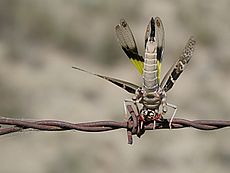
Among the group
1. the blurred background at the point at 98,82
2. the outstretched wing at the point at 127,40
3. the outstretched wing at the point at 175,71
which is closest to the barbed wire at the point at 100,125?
the outstretched wing at the point at 175,71

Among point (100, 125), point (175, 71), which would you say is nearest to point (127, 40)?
point (175, 71)

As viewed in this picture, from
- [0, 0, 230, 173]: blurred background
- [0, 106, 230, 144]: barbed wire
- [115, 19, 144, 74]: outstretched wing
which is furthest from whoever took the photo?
[0, 0, 230, 173]: blurred background

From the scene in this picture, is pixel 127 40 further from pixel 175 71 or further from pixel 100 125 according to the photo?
pixel 100 125

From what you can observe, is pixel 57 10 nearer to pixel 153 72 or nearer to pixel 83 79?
pixel 83 79

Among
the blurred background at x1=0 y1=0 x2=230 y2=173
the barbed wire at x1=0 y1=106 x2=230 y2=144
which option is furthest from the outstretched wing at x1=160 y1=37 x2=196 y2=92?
the blurred background at x1=0 y1=0 x2=230 y2=173

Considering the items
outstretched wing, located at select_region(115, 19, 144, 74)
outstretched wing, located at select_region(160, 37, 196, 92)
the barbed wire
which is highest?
outstretched wing, located at select_region(115, 19, 144, 74)

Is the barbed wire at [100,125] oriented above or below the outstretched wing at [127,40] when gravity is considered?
below

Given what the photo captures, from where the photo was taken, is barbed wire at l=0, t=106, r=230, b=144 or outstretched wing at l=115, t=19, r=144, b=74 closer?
barbed wire at l=0, t=106, r=230, b=144

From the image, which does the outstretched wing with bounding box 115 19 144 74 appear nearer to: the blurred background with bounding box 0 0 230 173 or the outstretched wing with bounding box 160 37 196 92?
the outstretched wing with bounding box 160 37 196 92

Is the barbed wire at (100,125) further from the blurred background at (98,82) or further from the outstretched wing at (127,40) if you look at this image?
the blurred background at (98,82)

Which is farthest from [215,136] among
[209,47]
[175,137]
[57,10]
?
[57,10]
